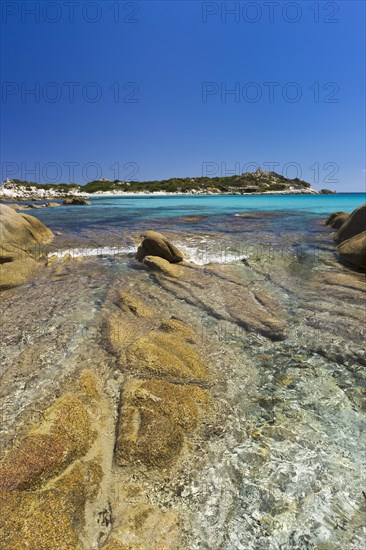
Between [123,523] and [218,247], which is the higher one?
[218,247]

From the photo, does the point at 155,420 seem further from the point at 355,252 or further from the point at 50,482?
the point at 355,252

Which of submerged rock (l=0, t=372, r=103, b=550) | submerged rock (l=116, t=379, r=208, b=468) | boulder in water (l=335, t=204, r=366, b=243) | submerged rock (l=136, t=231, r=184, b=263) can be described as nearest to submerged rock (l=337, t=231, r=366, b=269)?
boulder in water (l=335, t=204, r=366, b=243)

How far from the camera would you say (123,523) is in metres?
2.99

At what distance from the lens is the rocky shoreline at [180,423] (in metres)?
3.00

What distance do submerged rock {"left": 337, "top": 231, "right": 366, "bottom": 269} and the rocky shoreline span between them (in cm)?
372

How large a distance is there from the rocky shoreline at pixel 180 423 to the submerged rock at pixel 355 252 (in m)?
3.72

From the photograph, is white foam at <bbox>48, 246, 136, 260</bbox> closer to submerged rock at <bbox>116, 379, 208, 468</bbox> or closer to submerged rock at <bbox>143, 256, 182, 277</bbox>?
submerged rock at <bbox>143, 256, 182, 277</bbox>

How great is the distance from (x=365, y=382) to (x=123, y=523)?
435cm

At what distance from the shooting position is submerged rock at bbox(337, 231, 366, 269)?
11.5 m

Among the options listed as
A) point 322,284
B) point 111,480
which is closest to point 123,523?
point 111,480

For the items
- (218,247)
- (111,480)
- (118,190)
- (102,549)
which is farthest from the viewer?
Result: (118,190)

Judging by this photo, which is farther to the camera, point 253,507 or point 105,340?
point 105,340

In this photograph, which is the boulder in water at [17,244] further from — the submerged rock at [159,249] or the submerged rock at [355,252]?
the submerged rock at [355,252]

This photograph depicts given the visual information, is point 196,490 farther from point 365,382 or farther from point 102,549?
point 365,382
